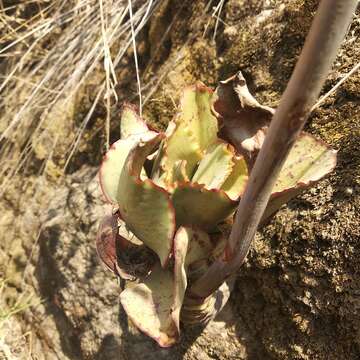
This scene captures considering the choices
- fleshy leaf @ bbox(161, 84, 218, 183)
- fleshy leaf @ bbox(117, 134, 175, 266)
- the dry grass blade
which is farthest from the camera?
the dry grass blade

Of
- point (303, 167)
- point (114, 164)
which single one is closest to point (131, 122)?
point (114, 164)

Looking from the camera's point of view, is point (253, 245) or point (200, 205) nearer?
point (200, 205)

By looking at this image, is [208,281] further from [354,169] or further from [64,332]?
[64,332]

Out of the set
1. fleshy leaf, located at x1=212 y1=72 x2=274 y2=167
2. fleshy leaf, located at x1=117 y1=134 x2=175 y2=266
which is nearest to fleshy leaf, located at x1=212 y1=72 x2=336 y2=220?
fleshy leaf, located at x1=212 y1=72 x2=274 y2=167

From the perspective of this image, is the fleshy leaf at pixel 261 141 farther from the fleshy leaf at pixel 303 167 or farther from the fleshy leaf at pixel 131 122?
the fleshy leaf at pixel 131 122

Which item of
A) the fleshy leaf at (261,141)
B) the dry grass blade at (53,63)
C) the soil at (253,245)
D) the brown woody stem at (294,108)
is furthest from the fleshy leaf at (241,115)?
the dry grass blade at (53,63)

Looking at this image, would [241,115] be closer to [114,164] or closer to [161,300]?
[114,164]

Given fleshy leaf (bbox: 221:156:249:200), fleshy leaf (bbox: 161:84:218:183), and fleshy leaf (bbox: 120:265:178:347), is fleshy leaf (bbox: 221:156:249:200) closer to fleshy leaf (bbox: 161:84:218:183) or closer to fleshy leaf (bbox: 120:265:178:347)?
fleshy leaf (bbox: 161:84:218:183)
